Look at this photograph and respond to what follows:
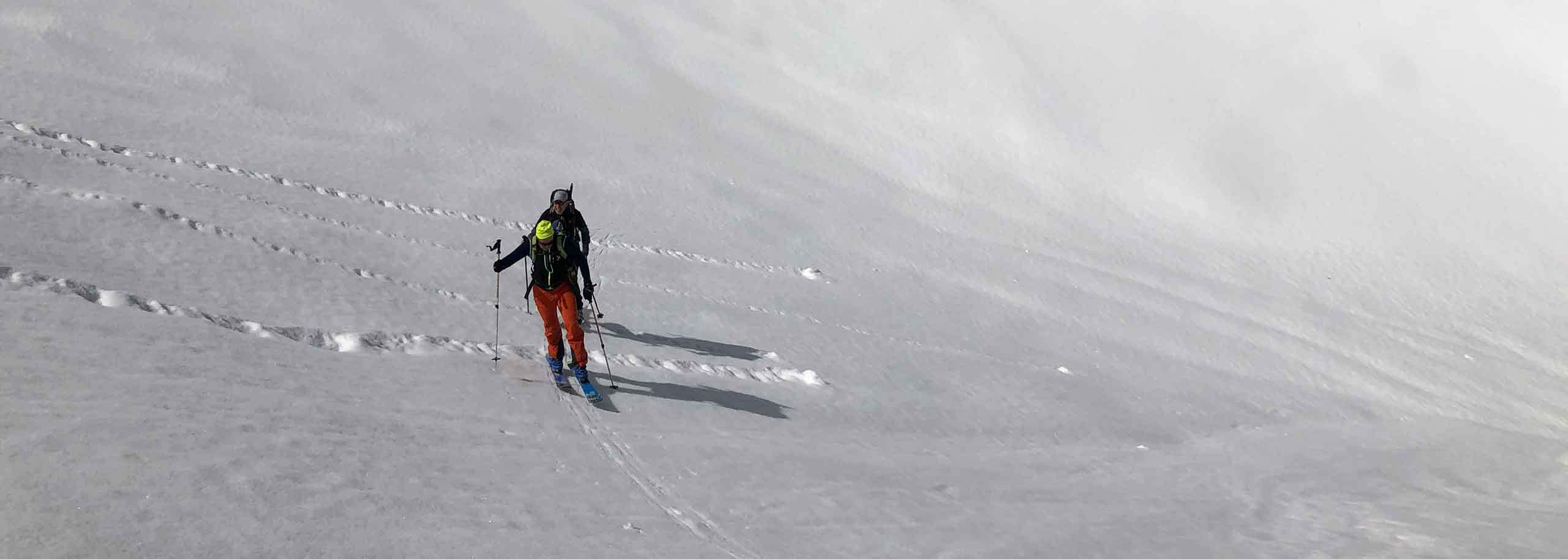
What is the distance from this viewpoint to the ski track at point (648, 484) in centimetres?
618

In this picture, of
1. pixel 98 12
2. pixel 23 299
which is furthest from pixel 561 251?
pixel 98 12

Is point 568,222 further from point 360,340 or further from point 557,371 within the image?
point 360,340

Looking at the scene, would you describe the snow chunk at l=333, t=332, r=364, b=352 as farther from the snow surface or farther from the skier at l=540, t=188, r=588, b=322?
the skier at l=540, t=188, r=588, b=322

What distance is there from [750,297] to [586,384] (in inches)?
187

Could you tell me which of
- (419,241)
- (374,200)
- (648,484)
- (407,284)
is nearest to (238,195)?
(374,200)

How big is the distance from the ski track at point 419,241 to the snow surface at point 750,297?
0.08 meters

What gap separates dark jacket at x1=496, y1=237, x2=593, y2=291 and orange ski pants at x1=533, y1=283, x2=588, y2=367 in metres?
0.07

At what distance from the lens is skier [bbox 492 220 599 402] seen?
26.8ft

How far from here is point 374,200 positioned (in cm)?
1281

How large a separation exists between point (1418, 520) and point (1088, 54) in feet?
77.2

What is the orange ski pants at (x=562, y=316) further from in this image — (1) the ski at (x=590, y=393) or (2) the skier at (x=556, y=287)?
(1) the ski at (x=590, y=393)

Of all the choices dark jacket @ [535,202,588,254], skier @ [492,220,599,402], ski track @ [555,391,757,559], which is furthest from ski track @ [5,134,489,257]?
ski track @ [555,391,757,559]

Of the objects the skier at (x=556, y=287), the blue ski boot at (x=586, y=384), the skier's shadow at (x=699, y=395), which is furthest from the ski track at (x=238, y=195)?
the blue ski boot at (x=586, y=384)

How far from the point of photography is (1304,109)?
30953 millimetres
